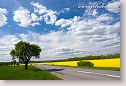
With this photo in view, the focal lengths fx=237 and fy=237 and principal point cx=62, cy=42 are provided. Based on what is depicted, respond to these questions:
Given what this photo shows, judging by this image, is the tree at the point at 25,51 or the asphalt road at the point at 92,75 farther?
the tree at the point at 25,51

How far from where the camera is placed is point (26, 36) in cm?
1142

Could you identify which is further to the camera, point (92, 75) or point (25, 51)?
point (25, 51)

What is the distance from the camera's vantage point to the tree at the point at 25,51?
12030mm

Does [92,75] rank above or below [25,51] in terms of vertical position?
below

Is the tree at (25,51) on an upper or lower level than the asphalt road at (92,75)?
upper

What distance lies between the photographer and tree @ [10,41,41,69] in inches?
474

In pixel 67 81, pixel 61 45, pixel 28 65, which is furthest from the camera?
pixel 28 65

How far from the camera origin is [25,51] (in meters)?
14.9

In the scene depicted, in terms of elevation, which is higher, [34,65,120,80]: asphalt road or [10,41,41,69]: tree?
[10,41,41,69]: tree

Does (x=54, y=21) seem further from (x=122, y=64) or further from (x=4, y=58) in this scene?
(x=122, y=64)

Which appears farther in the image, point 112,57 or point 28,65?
point 28,65

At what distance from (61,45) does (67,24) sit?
1066 mm

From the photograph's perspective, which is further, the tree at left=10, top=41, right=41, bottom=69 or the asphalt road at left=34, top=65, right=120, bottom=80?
the tree at left=10, top=41, right=41, bottom=69

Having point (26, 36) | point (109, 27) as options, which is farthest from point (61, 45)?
point (109, 27)
